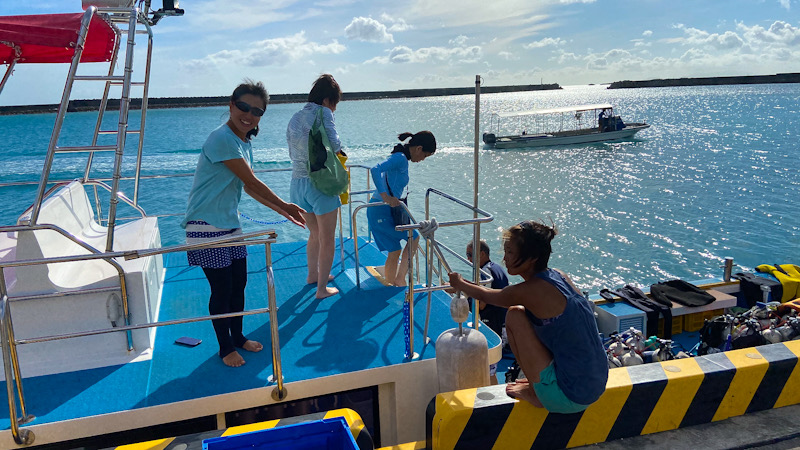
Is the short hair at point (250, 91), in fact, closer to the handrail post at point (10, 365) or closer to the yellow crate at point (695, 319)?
the handrail post at point (10, 365)

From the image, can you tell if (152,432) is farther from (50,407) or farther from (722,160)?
(722,160)

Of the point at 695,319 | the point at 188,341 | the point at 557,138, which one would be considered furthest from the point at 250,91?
the point at 557,138

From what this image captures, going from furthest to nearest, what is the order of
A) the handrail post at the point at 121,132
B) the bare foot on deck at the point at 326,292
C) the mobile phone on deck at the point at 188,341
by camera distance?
the bare foot on deck at the point at 326,292, the mobile phone on deck at the point at 188,341, the handrail post at the point at 121,132

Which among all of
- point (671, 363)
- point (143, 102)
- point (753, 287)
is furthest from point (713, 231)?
point (143, 102)

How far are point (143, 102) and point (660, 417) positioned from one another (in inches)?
169

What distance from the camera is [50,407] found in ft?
10.7

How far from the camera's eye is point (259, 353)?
3943mm

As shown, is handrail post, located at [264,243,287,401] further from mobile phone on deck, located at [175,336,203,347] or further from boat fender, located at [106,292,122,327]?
boat fender, located at [106,292,122,327]

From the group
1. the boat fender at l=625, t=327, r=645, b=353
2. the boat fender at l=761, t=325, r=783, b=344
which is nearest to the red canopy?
the boat fender at l=625, t=327, r=645, b=353

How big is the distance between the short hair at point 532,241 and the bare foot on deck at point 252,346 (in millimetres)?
1991

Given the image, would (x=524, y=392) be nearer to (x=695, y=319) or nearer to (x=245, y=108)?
(x=245, y=108)

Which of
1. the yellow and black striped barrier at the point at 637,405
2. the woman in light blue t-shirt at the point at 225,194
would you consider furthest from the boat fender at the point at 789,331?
the woman in light blue t-shirt at the point at 225,194

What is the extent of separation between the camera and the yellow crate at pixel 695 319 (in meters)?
6.77

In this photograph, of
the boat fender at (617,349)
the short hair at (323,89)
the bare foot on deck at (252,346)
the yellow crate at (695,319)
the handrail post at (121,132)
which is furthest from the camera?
the yellow crate at (695,319)
